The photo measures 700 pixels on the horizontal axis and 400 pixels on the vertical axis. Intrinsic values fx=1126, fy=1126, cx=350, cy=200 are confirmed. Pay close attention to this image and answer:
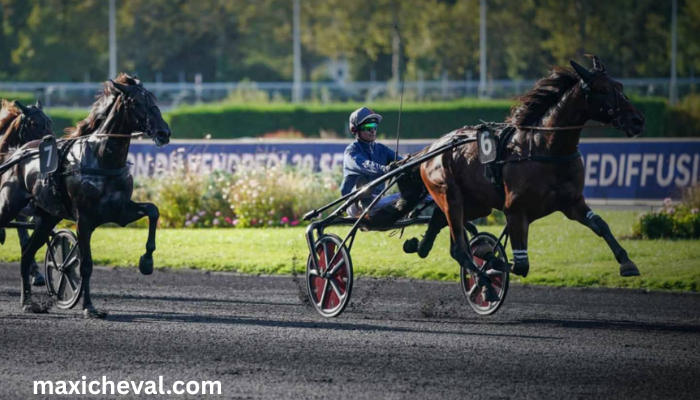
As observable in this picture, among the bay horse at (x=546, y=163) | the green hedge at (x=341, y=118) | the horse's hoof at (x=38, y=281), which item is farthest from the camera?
the green hedge at (x=341, y=118)

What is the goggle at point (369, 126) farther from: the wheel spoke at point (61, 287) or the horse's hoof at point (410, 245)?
the wheel spoke at point (61, 287)

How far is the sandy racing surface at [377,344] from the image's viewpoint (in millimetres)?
6371

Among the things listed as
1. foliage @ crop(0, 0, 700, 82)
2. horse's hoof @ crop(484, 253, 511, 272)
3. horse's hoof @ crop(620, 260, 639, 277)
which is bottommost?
horse's hoof @ crop(484, 253, 511, 272)

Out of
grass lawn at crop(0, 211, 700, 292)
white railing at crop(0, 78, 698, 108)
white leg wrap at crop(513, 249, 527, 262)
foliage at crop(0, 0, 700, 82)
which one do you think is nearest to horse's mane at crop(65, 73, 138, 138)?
grass lawn at crop(0, 211, 700, 292)

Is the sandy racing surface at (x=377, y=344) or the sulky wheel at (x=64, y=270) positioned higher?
the sulky wheel at (x=64, y=270)

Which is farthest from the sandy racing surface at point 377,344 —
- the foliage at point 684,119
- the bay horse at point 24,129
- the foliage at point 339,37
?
the foliage at point 339,37

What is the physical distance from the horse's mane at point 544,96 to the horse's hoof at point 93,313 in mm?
3556

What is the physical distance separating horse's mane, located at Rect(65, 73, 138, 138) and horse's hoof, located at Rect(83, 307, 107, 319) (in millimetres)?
1467

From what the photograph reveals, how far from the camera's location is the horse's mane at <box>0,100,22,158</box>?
11.0m

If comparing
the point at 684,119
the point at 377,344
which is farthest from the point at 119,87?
the point at 684,119

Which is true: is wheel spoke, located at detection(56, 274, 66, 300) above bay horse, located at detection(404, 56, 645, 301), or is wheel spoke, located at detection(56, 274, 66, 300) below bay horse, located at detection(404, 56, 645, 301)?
below

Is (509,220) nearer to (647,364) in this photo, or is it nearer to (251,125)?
(647,364)

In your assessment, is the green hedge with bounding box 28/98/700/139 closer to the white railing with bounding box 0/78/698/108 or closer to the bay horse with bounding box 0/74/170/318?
the white railing with bounding box 0/78/698/108

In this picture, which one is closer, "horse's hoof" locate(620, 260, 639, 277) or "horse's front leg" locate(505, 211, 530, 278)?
"horse's hoof" locate(620, 260, 639, 277)
